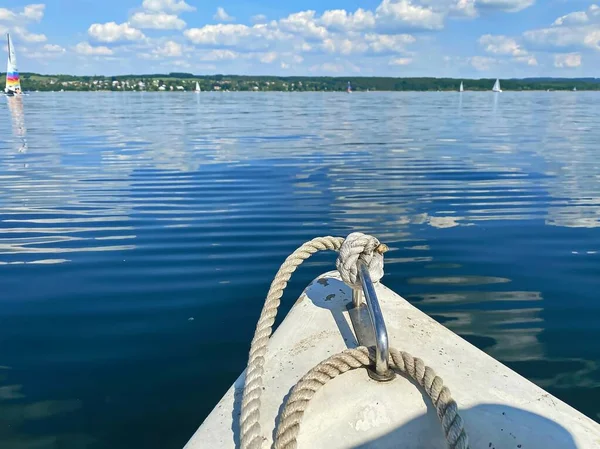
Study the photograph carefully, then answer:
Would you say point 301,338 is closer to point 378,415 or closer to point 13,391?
point 378,415

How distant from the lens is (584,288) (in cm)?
554

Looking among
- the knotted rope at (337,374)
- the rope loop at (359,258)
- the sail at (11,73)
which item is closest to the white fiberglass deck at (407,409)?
the knotted rope at (337,374)

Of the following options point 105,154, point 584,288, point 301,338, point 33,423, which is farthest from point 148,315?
point 105,154

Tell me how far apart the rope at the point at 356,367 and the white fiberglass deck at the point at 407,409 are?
102mm

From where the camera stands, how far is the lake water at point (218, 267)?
3740 millimetres

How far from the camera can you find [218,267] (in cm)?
620

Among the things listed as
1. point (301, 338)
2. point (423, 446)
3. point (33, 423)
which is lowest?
point (33, 423)

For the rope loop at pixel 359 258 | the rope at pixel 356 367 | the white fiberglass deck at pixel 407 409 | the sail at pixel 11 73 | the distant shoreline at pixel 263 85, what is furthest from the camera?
the distant shoreline at pixel 263 85

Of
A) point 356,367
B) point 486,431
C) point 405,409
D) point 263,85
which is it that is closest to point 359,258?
point 356,367

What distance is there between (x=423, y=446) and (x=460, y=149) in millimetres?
15406

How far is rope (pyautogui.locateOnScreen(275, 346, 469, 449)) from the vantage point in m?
2.21

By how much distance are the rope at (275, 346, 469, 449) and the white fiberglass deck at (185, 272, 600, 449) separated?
10 cm

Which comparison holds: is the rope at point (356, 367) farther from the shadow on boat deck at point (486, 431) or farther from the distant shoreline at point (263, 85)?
the distant shoreline at point (263, 85)

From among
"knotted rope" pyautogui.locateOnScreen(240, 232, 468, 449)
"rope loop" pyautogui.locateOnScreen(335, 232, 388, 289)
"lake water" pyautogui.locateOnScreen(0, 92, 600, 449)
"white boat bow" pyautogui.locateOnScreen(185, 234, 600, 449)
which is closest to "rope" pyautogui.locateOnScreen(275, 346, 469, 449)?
"knotted rope" pyautogui.locateOnScreen(240, 232, 468, 449)
